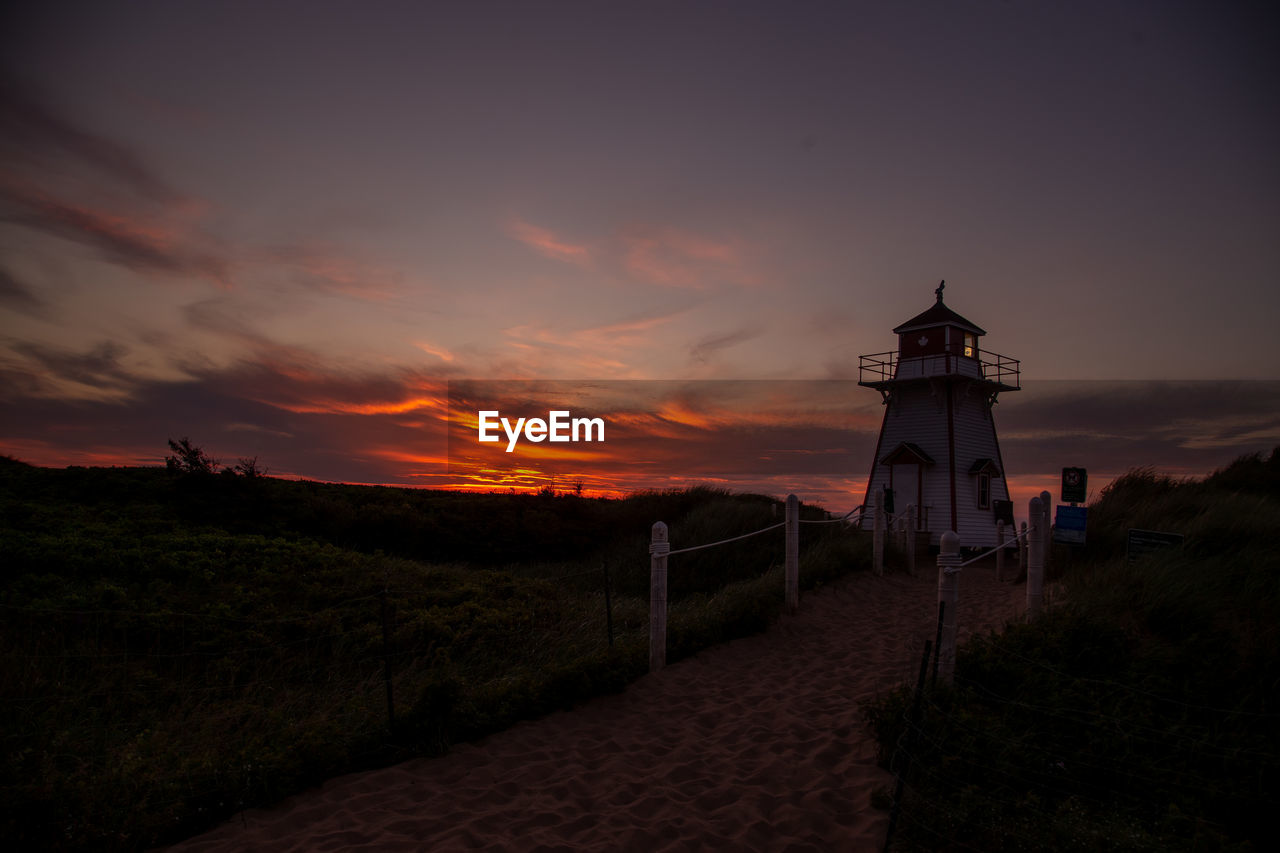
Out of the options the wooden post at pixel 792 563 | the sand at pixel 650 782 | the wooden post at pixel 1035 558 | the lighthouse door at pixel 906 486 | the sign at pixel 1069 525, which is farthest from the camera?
the lighthouse door at pixel 906 486

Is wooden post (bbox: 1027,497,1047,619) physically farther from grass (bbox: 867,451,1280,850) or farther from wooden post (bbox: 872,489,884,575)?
wooden post (bbox: 872,489,884,575)

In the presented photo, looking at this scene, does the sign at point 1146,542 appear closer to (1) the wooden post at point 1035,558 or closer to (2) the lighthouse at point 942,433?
(1) the wooden post at point 1035,558

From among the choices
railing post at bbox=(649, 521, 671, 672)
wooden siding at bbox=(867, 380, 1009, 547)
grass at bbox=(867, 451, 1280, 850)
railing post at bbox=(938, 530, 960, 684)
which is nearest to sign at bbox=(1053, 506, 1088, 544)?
grass at bbox=(867, 451, 1280, 850)

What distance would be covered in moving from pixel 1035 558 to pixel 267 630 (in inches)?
434

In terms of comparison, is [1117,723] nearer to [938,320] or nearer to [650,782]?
[650,782]

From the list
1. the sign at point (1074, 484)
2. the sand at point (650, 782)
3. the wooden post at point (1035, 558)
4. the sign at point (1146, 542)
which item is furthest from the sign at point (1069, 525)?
the sand at point (650, 782)

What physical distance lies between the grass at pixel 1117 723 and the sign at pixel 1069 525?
2076mm

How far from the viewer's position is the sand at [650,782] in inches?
188

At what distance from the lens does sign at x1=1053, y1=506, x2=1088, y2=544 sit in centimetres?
1207

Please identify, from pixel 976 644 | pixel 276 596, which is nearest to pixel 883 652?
pixel 976 644

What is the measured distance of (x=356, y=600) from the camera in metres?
11.7

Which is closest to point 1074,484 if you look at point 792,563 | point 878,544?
point 878,544

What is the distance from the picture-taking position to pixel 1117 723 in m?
5.89

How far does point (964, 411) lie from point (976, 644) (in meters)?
17.8
